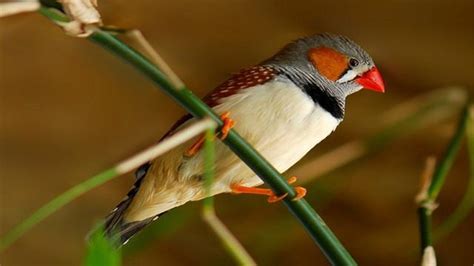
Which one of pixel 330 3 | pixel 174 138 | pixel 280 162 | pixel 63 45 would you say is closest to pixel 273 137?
pixel 280 162

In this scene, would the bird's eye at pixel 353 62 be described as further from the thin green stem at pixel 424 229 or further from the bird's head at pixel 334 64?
the thin green stem at pixel 424 229

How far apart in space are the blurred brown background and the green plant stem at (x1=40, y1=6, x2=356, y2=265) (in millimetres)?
467

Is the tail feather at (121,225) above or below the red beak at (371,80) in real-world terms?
above

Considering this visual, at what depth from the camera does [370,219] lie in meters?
1.21

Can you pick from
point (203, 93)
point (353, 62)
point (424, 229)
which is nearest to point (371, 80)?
point (353, 62)

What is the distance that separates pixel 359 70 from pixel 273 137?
0.09 metres

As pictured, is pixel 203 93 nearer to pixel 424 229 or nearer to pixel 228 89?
pixel 228 89

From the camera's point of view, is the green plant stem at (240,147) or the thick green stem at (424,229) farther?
the thick green stem at (424,229)

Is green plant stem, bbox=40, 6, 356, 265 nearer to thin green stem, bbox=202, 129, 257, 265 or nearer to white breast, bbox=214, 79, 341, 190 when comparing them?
thin green stem, bbox=202, 129, 257, 265

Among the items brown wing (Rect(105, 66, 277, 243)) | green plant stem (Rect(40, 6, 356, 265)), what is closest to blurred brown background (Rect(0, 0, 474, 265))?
brown wing (Rect(105, 66, 277, 243))

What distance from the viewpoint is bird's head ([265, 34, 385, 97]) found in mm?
621

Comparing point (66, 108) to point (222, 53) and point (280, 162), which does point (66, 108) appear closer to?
point (222, 53)

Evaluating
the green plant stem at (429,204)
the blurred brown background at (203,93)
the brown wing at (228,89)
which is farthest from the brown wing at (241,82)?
the blurred brown background at (203,93)

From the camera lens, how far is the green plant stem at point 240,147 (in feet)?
1.35
